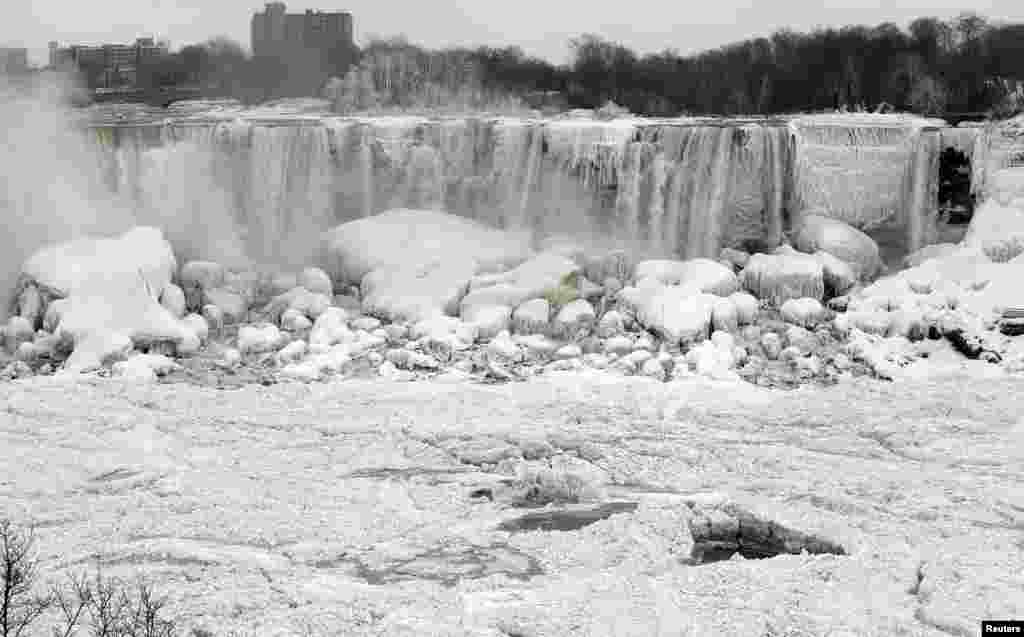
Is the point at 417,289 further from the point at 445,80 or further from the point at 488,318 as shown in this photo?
the point at 445,80

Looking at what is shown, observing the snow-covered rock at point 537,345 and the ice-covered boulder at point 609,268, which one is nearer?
the snow-covered rock at point 537,345

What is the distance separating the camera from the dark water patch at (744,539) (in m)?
8.34

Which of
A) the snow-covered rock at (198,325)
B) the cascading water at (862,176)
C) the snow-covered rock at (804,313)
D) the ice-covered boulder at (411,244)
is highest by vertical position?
the cascading water at (862,176)

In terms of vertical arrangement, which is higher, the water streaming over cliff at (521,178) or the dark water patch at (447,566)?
the water streaming over cliff at (521,178)

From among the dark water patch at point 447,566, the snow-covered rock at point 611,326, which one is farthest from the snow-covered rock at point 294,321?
the dark water patch at point 447,566

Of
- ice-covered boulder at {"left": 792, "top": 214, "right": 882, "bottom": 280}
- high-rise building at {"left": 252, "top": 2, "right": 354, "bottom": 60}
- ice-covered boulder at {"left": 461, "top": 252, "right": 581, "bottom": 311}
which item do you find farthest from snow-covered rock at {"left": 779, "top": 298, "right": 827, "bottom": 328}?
high-rise building at {"left": 252, "top": 2, "right": 354, "bottom": 60}

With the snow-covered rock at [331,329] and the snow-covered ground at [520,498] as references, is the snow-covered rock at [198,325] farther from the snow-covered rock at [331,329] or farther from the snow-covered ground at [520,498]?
the snow-covered ground at [520,498]

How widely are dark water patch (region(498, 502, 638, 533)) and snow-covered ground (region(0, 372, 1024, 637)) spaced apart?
9 centimetres

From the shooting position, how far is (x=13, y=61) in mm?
27172

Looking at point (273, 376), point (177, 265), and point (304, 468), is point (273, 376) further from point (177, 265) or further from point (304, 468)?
point (177, 265)

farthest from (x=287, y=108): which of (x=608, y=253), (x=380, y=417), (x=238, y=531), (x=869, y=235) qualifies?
(x=238, y=531)

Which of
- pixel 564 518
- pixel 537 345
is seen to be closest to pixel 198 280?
pixel 537 345

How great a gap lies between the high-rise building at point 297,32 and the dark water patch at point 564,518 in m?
31.2

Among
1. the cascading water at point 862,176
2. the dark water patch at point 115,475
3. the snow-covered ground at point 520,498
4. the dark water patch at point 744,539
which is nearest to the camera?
the snow-covered ground at point 520,498
